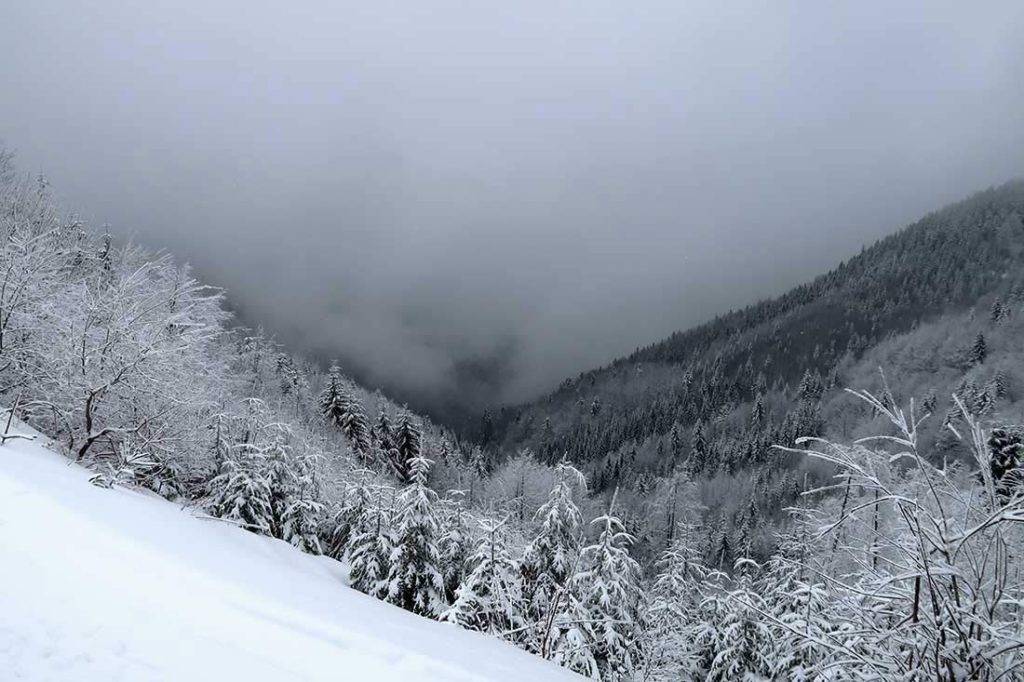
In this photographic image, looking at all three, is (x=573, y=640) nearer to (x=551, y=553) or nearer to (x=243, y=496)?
(x=551, y=553)

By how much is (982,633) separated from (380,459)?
65.7 metres

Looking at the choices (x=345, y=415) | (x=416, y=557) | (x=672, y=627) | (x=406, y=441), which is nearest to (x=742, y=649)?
(x=672, y=627)

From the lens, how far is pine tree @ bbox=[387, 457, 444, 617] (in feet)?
48.8

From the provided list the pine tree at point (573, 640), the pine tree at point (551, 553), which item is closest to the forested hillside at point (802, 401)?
the pine tree at point (551, 553)

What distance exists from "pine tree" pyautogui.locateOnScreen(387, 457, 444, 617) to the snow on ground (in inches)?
335

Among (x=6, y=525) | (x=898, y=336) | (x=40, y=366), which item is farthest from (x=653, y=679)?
(x=898, y=336)

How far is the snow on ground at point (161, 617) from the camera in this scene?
11.5ft

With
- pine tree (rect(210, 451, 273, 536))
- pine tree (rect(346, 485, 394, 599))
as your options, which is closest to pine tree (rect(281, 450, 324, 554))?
pine tree (rect(210, 451, 273, 536))

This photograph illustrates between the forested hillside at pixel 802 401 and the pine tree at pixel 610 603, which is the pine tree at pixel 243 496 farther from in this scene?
the forested hillside at pixel 802 401

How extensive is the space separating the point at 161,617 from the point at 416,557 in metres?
12.1

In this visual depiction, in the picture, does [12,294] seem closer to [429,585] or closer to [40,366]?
[40,366]

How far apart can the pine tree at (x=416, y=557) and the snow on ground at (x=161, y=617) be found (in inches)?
335

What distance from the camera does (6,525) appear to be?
462cm

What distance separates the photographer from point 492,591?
12453 millimetres
